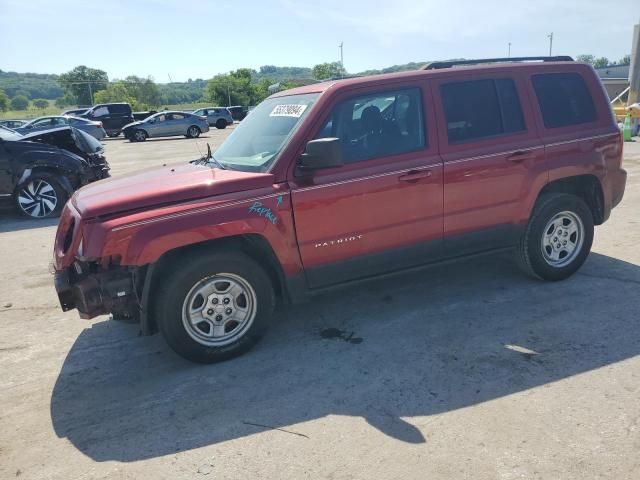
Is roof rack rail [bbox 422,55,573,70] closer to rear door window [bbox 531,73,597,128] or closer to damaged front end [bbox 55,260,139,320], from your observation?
rear door window [bbox 531,73,597,128]

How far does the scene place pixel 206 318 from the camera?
3.66 meters

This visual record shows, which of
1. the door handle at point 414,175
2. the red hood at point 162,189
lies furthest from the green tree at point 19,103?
the door handle at point 414,175

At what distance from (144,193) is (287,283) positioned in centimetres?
120

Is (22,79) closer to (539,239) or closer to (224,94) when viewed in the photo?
(224,94)

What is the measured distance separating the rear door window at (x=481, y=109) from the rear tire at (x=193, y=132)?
2747cm

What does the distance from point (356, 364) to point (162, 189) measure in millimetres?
1833

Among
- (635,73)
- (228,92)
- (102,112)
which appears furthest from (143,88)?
(635,73)

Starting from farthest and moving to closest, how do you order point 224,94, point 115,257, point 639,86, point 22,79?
point 22,79
point 224,94
point 639,86
point 115,257

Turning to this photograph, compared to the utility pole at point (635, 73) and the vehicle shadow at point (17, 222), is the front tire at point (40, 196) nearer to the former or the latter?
the vehicle shadow at point (17, 222)

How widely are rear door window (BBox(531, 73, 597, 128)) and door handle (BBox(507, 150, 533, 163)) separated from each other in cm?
37

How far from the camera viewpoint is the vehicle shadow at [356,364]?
3.03m

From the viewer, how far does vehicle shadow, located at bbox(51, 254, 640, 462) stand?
3031mm

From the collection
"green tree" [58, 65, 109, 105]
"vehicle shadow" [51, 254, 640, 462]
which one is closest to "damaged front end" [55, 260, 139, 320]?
"vehicle shadow" [51, 254, 640, 462]

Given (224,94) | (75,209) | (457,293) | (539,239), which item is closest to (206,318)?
(75,209)
